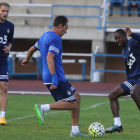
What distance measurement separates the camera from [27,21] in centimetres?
2323

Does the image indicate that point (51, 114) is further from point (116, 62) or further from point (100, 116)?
point (116, 62)

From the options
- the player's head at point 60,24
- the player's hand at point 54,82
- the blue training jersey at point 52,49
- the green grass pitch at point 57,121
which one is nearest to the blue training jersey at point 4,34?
the green grass pitch at point 57,121

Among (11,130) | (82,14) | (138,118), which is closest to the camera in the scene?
(11,130)

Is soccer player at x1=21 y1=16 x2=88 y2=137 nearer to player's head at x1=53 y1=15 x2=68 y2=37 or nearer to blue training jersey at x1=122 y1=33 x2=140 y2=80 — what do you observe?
player's head at x1=53 y1=15 x2=68 y2=37

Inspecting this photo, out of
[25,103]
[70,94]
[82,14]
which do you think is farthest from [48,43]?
[82,14]

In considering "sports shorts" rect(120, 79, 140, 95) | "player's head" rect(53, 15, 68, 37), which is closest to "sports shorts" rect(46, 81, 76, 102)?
"player's head" rect(53, 15, 68, 37)

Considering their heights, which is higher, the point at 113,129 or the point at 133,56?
the point at 133,56

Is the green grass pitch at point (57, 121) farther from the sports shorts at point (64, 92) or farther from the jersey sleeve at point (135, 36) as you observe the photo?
the jersey sleeve at point (135, 36)

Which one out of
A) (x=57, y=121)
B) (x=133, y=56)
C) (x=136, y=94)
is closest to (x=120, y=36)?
(x=133, y=56)

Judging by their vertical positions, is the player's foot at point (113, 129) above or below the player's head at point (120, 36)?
below

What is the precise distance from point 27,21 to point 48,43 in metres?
17.1

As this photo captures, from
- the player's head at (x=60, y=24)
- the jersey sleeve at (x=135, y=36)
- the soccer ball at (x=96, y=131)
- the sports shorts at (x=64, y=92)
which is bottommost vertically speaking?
the soccer ball at (x=96, y=131)

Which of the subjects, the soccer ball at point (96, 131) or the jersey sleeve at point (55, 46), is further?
the soccer ball at point (96, 131)

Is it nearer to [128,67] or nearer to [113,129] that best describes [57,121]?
[113,129]
